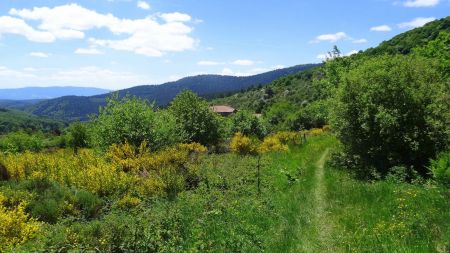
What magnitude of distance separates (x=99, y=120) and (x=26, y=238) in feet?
40.0

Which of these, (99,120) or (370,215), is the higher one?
(99,120)

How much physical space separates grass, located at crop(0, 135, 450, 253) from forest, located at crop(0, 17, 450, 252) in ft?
0.12

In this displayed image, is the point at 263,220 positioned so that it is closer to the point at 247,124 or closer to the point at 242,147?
the point at 242,147

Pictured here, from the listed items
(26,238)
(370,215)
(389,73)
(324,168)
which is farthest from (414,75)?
(26,238)

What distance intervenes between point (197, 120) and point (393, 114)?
13528mm

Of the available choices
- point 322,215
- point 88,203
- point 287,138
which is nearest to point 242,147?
point 287,138

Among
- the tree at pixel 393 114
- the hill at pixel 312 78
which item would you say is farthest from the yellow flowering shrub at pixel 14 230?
the hill at pixel 312 78

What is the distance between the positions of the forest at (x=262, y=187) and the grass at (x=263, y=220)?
0.12 ft

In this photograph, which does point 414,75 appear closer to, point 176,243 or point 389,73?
point 389,73

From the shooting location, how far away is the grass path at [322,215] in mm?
8172

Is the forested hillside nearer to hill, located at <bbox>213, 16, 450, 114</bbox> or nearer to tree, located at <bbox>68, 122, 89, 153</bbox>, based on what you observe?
hill, located at <bbox>213, 16, 450, 114</bbox>

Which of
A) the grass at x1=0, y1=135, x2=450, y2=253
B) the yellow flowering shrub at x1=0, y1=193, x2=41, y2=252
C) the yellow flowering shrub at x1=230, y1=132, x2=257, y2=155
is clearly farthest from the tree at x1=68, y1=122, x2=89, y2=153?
the yellow flowering shrub at x1=0, y1=193, x2=41, y2=252

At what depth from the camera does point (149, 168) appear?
1504cm

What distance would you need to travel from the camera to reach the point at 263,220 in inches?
383
